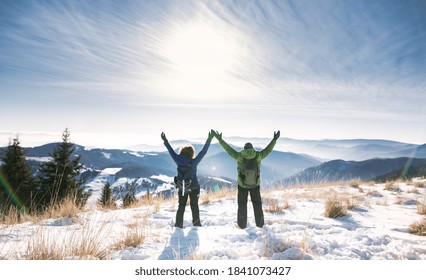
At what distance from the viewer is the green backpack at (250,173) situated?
17.6ft

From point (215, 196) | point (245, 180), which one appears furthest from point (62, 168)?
point (245, 180)

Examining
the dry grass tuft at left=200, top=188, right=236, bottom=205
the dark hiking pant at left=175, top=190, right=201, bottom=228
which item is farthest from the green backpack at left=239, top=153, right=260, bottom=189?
the dry grass tuft at left=200, top=188, right=236, bottom=205

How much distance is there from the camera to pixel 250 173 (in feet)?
17.6

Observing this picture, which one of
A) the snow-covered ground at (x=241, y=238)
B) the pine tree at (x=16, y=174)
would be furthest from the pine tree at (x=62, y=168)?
the snow-covered ground at (x=241, y=238)

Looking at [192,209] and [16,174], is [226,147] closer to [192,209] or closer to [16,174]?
[192,209]

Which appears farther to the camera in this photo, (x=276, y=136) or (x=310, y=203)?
(x=310, y=203)

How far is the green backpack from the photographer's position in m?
5.35

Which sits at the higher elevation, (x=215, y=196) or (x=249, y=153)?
(x=249, y=153)

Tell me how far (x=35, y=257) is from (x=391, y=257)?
16.1 ft

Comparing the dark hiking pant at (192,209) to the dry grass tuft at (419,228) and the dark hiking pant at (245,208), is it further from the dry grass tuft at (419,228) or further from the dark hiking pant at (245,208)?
the dry grass tuft at (419,228)

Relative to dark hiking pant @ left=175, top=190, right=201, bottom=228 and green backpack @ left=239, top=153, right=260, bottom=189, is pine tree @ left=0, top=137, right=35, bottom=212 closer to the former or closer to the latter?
dark hiking pant @ left=175, top=190, right=201, bottom=228

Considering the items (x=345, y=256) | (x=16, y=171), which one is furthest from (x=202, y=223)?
(x=16, y=171)
